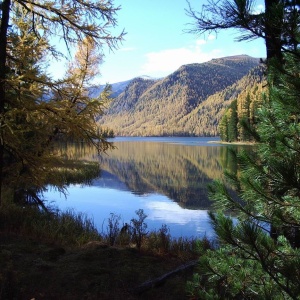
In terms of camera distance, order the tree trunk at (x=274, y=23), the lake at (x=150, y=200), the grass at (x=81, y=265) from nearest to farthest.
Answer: the tree trunk at (x=274, y=23)
the grass at (x=81, y=265)
the lake at (x=150, y=200)

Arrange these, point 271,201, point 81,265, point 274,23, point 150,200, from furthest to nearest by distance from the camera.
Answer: point 150,200
point 81,265
point 271,201
point 274,23

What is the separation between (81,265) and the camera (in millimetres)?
7125

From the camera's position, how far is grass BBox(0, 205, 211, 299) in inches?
229

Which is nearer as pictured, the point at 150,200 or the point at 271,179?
the point at 271,179

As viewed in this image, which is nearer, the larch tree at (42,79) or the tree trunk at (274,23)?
the tree trunk at (274,23)

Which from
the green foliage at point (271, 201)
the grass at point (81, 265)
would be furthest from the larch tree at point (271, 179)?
the grass at point (81, 265)

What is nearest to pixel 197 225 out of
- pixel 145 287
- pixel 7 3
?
pixel 145 287

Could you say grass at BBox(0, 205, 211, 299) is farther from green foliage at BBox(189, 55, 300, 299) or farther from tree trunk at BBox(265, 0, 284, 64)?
tree trunk at BBox(265, 0, 284, 64)

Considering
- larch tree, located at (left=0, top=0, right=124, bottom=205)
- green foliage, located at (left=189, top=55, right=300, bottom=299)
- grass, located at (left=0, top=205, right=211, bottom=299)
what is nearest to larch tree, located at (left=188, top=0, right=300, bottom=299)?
green foliage, located at (left=189, top=55, right=300, bottom=299)

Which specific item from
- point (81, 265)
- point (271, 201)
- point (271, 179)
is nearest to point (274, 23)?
point (271, 179)

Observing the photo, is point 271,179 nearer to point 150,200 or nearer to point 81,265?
point 81,265

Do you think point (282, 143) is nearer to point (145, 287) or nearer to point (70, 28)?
point (145, 287)

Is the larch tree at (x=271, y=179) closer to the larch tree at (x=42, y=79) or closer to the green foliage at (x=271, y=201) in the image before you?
the green foliage at (x=271, y=201)

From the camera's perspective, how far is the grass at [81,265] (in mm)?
5805
